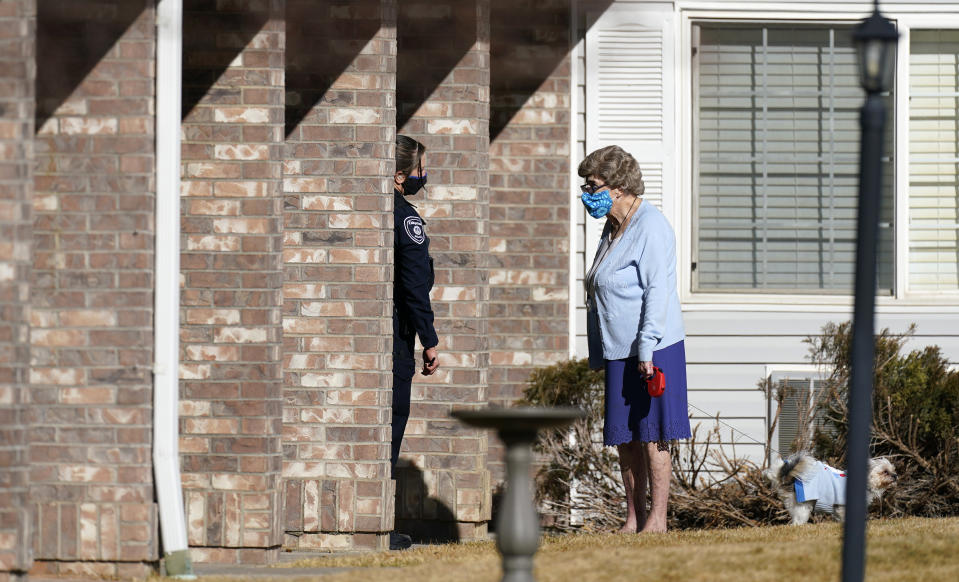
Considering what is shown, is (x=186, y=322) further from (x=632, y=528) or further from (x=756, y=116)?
(x=756, y=116)

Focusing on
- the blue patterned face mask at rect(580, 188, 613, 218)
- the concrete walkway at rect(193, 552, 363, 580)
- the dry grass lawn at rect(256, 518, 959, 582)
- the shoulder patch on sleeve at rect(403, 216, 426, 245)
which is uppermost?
the blue patterned face mask at rect(580, 188, 613, 218)

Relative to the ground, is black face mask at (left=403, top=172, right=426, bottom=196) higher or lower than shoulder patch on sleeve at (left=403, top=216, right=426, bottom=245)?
higher

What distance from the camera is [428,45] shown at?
8562mm

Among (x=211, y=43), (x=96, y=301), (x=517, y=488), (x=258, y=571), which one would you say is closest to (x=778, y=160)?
(x=211, y=43)

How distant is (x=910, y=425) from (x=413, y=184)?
10.1 feet

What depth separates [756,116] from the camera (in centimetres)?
1018

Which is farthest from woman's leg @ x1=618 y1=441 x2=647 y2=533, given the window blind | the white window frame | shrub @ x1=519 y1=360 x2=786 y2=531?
the window blind

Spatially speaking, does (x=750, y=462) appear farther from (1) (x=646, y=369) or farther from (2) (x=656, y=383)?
(1) (x=646, y=369)

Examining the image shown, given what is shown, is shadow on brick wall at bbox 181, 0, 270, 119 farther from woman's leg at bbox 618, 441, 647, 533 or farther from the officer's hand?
woman's leg at bbox 618, 441, 647, 533

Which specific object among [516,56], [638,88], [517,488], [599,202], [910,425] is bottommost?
[910,425]

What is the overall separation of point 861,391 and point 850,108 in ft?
18.0

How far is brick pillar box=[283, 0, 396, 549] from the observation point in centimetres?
756

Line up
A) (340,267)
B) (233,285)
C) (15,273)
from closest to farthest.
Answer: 1. (15,273)
2. (233,285)
3. (340,267)

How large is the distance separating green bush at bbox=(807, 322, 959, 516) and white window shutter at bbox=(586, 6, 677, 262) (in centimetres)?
167
